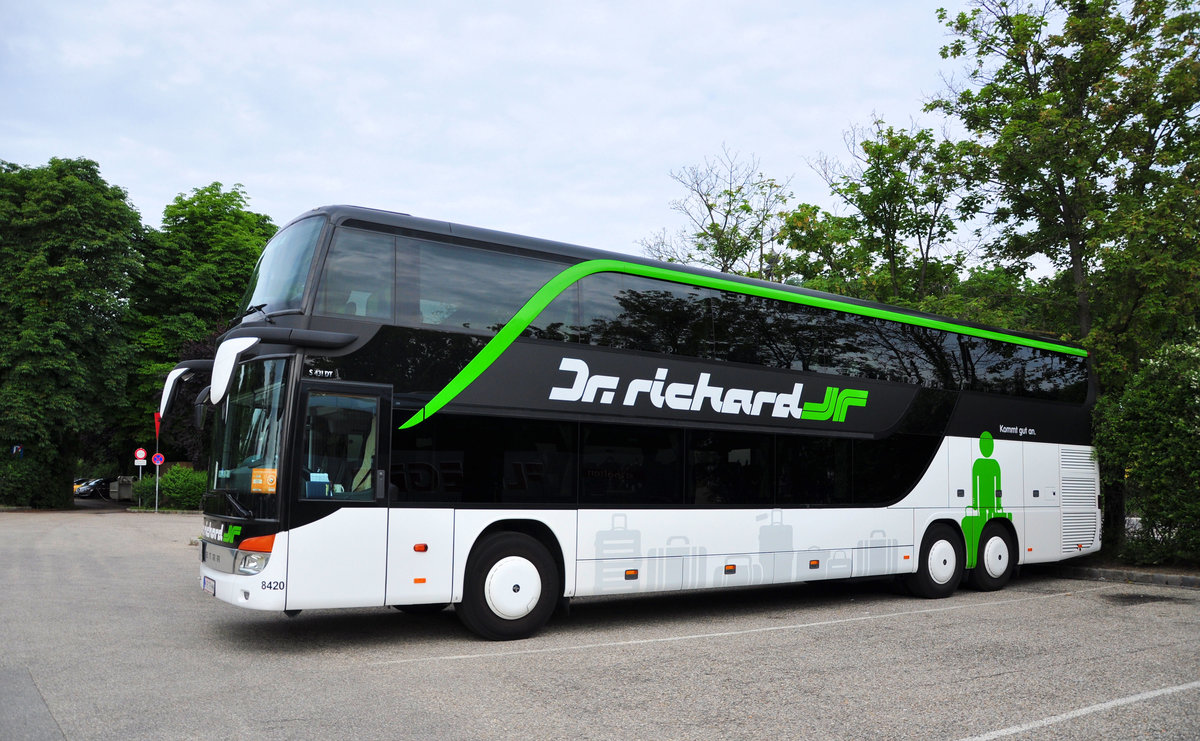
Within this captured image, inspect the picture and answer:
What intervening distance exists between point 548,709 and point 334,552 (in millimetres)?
2946

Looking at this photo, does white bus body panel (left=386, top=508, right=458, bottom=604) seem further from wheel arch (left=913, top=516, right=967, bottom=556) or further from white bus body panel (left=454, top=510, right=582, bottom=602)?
wheel arch (left=913, top=516, right=967, bottom=556)

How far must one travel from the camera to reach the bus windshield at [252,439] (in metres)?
8.12

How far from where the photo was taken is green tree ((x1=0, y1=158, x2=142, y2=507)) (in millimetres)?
35156

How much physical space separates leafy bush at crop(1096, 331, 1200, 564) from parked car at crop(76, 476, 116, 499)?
5257 cm

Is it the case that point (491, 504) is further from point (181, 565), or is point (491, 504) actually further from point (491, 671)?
point (181, 565)

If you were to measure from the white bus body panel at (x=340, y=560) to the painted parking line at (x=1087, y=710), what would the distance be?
17.3 ft

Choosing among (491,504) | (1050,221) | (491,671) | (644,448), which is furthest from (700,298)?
(1050,221)

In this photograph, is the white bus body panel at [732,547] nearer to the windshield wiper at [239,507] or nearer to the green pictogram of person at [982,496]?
the green pictogram of person at [982,496]

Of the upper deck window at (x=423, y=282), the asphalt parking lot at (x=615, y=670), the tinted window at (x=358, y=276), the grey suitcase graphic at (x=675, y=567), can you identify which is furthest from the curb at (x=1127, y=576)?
the tinted window at (x=358, y=276)

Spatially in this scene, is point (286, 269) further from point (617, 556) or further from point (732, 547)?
point (732, 547)

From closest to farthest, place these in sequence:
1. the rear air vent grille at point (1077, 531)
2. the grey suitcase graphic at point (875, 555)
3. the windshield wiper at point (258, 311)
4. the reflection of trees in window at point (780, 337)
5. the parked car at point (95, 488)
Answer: the windshield wiper at point (258, 311) → the reflection of trees in window at point (780, 337) → the grey suitcase graphic at point (875, 555) → the rear air vent grille at point (1077, 531) → the parked car at point (95, 488)

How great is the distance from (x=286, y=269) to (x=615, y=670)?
492 cm

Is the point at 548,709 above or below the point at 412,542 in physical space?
below

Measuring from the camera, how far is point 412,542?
338 inches
